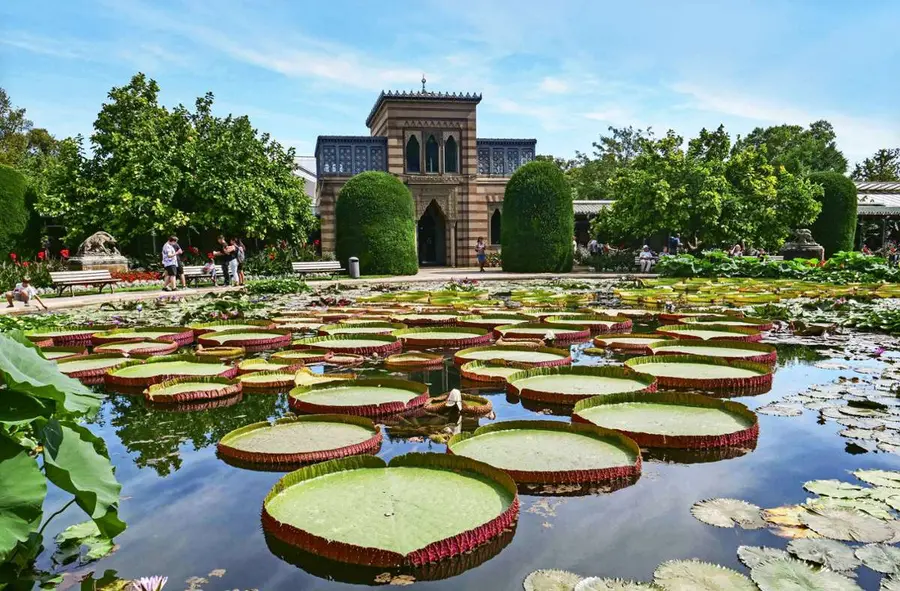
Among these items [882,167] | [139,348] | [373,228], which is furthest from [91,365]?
[882,167]

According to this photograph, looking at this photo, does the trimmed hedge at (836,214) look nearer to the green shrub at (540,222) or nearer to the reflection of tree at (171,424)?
the green shrub at (540,222)

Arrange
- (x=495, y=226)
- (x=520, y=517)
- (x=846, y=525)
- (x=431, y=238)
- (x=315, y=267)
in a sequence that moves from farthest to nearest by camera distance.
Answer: (x=431, y=238) < (x=495, y=226) < (x=315, y=267) < (x=520, y=517) < (x=846, y=525)

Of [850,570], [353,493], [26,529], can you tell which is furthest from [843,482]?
[26,529]

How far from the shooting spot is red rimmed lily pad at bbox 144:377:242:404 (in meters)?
4.20

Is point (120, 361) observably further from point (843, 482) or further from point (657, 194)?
point (657, 194)

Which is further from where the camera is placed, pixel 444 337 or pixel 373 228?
pixel 373 228

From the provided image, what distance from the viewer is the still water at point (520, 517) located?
206 centimetres

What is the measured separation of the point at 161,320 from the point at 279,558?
7539 millimetres

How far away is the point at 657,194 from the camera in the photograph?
71.8ft

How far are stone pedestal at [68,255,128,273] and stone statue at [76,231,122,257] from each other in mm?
181

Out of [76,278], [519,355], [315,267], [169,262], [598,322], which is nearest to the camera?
[519,355]

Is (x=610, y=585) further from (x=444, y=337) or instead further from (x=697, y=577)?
(x=444, y=337)

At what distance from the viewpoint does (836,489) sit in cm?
258

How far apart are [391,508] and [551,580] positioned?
68cm
